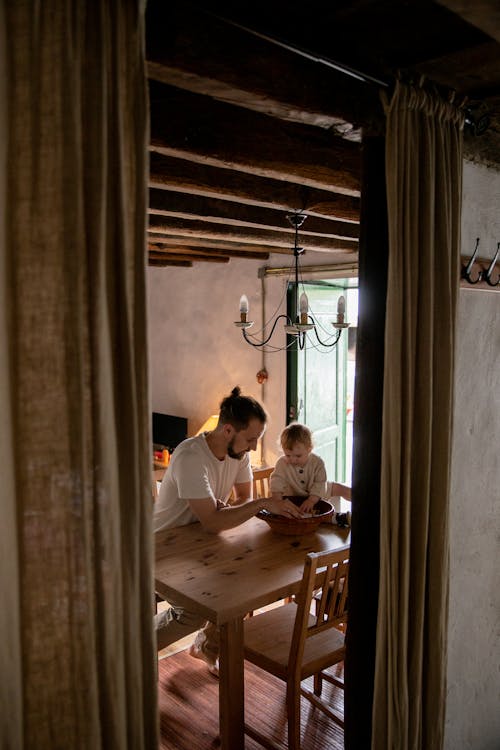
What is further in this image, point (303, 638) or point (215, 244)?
point (215, 244)

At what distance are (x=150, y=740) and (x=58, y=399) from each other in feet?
2.14

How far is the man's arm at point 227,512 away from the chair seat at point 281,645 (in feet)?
1.56

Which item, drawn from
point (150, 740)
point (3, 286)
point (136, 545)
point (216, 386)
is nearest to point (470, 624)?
point (150, 740)

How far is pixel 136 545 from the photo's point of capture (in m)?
1.06

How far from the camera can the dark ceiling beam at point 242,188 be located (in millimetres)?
2609

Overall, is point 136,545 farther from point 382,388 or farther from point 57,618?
point 382,388

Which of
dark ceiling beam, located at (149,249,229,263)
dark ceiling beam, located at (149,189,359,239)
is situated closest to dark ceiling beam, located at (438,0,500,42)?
dark ceiling beam, located at (149,189,359,239)

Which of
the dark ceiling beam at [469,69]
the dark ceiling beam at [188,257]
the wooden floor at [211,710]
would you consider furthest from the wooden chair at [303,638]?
the dark ceiling beam at [188,257]

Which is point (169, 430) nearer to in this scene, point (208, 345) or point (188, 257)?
point (208, 345)

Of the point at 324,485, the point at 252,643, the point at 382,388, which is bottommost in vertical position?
the point at 252,643

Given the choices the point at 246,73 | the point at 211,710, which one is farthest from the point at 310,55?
the point at 211,710

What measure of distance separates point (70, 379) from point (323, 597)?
1924mm

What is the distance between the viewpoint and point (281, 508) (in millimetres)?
2828

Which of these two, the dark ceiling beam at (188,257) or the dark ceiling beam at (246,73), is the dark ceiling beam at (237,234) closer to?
the dark ceiling beam at (188,257)
